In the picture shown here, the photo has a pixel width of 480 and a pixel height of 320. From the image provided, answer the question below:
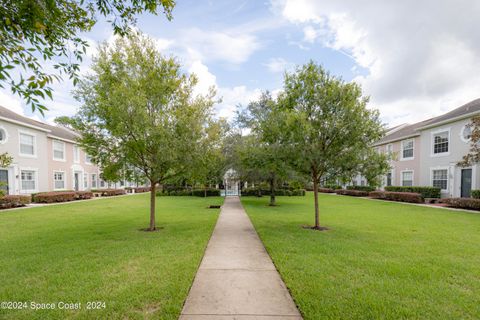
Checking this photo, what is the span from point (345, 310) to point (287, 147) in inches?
207

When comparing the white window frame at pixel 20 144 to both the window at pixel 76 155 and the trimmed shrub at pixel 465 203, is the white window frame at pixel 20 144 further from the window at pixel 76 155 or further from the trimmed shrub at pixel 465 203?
the trimmed shrub at pixel 465 203

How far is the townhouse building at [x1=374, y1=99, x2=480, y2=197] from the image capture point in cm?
1565

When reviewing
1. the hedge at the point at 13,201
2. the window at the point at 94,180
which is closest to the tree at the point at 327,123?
the hedge at the point at 13,201

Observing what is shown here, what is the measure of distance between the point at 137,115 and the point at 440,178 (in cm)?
2203

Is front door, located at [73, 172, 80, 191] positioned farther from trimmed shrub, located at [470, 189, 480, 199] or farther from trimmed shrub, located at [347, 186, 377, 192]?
A: trimmed shrub, located at [470, 189, 480, 199]

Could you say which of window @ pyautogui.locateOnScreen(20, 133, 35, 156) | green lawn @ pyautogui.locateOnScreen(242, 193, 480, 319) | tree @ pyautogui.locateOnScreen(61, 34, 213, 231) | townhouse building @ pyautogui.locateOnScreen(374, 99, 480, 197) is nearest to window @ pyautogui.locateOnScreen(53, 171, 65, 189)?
window @ pyautogui.locateOnScreen(20, 133, 35, 156)

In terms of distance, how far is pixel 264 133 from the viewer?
8.40 meters

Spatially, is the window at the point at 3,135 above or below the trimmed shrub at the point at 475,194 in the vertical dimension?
above

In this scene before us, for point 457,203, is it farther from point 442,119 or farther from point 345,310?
point 345,310

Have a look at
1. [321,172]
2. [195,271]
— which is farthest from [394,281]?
[321,172]

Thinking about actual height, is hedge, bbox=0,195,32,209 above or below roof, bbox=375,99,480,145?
below

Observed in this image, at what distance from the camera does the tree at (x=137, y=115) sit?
6727 millimetres

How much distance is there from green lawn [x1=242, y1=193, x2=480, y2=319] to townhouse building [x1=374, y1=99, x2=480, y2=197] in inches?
333

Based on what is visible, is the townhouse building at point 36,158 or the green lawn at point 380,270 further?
the townhouse building at point 36,158
